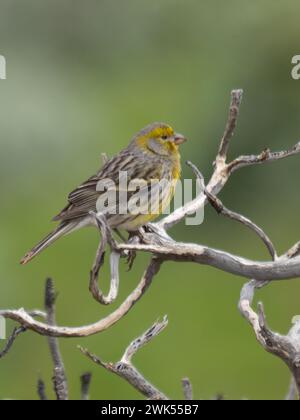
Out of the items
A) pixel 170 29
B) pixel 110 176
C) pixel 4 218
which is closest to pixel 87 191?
pixel 110 176

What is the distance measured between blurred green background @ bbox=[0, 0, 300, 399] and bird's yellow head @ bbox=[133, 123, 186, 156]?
4.96ft

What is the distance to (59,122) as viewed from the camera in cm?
762

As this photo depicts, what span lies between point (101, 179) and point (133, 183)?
0.11 metres

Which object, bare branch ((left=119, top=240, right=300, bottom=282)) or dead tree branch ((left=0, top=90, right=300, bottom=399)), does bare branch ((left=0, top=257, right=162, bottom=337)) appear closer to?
dead tree branch ((left=0, top=90, right=300, bottom=399))

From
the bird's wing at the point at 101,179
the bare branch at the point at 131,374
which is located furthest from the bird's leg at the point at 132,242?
the bare branch at the point at 131,374

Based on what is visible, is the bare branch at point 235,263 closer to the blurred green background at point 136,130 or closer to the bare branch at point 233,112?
the bare branch at point 233,112

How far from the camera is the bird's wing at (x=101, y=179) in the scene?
144 inches

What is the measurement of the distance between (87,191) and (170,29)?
19.9ft

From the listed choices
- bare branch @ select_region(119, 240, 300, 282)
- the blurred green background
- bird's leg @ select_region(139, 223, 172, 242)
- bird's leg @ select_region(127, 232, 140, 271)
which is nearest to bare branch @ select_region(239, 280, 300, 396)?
bare branch @ select_region(119, 240, 300, 282)

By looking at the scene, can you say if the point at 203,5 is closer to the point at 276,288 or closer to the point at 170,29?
the point at 170,29

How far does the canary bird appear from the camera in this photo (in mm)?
3510

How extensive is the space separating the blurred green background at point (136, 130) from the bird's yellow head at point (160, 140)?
1.51m

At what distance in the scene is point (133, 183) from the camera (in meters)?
3.76

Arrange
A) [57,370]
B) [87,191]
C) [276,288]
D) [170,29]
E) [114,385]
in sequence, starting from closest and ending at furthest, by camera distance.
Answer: [57,370]
[87,191]
[114,385]
[276,288]
[170,29]
